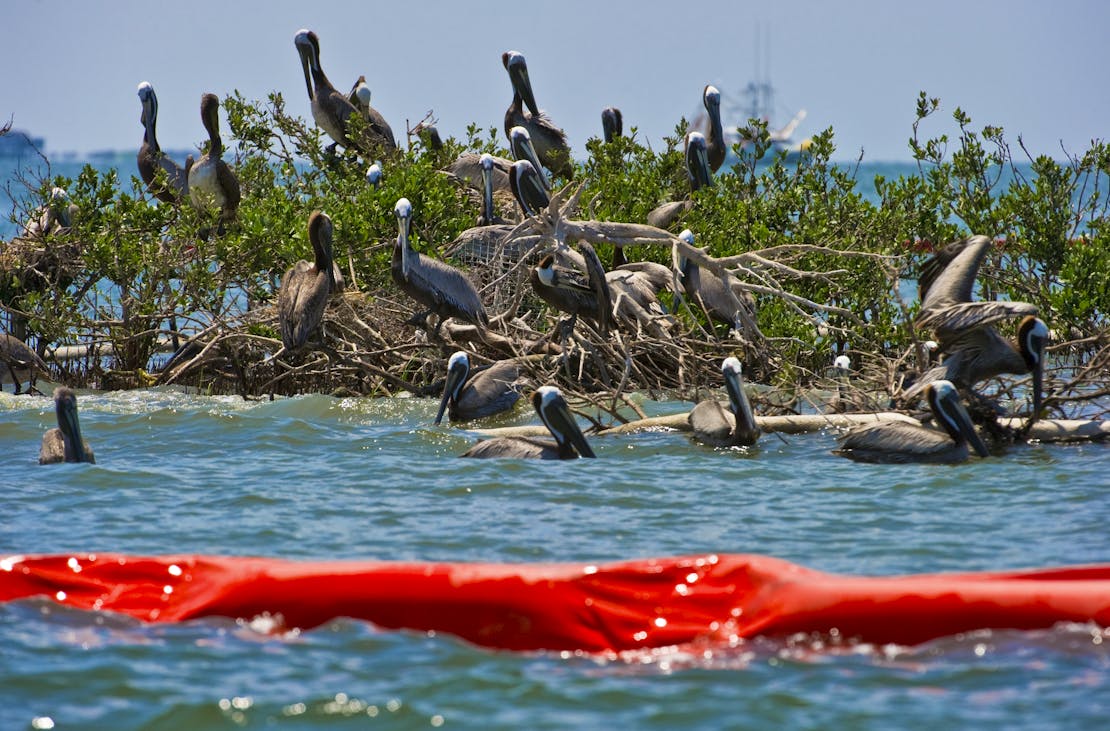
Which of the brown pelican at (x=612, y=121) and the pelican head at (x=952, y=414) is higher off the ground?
the brown pelican at (x=612, y=121)

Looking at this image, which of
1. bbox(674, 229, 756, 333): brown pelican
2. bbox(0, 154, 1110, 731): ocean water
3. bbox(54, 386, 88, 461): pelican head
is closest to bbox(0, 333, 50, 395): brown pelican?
bbox(0, 154, 1110, 731): ocean water

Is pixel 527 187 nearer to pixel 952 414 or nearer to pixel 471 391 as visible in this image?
pixel 471 391

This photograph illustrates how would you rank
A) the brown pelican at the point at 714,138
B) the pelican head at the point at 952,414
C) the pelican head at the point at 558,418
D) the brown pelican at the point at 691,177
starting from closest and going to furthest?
the pelican head at the point at 952,414
the pelican head at the point at 558,418
the brown pelican at the point at 691,177
the brown pelican at the point at 714,138

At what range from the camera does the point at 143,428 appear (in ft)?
28.5

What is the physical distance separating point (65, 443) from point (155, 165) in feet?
17.7

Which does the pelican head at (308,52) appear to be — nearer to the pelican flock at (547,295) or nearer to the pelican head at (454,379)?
the pelican flock at (547,295)

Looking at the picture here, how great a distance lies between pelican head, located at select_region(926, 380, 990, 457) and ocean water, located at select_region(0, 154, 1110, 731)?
136mm

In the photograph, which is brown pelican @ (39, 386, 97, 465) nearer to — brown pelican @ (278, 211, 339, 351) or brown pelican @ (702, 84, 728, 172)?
brown pelican @ (278, 211, 339, 351)

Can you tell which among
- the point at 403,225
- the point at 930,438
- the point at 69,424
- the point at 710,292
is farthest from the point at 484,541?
the point at 710,292

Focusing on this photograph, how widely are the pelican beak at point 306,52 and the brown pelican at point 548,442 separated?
5.91 metres

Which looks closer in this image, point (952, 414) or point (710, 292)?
point (952, 414)

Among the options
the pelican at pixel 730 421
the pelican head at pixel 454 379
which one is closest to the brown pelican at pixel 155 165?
the pelican head at pixel 454 379

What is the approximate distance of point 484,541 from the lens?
535cm

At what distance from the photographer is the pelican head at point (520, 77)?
13203 mm
